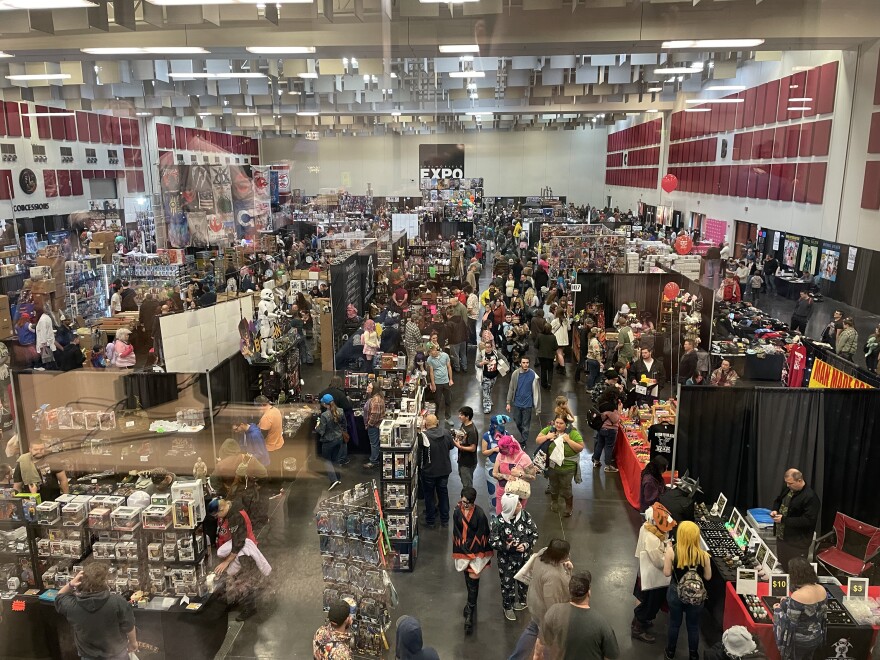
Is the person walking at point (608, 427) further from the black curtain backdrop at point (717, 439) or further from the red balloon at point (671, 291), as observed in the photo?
the red balloon at point (671, 291)

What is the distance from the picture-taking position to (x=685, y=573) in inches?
177

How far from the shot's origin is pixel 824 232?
13750 mm

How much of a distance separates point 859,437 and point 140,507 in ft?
21.4

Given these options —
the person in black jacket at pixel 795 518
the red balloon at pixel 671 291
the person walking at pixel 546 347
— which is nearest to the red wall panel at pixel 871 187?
the red balloon at pixel 671 291

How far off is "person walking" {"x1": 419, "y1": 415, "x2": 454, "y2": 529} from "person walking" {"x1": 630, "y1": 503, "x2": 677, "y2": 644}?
208 cm

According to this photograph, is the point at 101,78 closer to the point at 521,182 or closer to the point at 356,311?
the point at 356,311

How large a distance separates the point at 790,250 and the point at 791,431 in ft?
36.2

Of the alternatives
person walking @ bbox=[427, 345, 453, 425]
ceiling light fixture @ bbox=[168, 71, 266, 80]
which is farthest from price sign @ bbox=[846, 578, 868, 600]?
ceiling light fixture @ bbox=[168, 71, 266, 80]

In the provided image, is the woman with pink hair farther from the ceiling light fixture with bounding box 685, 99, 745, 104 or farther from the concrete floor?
the ceiling light fixture with bounding box 685, 99, 745, 104

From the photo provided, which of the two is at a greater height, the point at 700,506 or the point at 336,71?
the point at 336,71

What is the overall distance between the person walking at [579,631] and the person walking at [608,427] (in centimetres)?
379

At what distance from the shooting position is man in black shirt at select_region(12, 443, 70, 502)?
5.44m

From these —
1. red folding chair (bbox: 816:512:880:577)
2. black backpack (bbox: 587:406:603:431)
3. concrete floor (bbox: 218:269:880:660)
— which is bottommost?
concrete floor (bbox: 218:269:880:660)

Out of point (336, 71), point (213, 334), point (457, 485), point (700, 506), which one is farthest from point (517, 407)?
point (336, 71)
